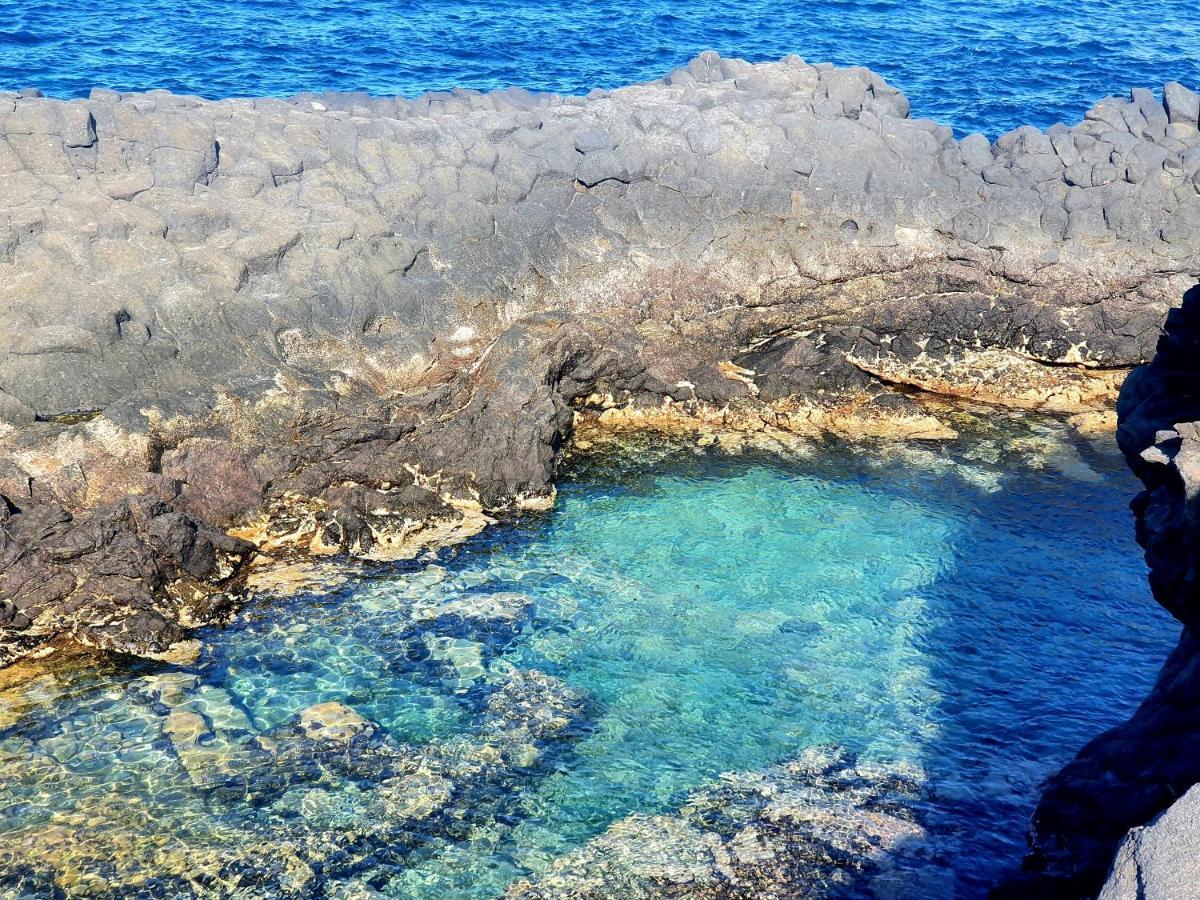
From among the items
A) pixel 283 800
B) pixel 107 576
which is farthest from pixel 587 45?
pixel 283 800

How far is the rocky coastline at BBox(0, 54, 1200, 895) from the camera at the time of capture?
1405 centimetres

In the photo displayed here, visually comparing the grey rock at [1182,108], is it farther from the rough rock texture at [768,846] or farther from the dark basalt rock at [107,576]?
the dark basalt rock at [107,576]

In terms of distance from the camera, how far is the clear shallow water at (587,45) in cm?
2830

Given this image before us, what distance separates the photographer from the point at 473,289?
16.7 metres

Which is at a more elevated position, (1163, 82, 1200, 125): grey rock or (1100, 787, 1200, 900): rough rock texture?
(1163, 82, 1200, 125): grey rock

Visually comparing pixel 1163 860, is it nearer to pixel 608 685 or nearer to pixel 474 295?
pixel 608 685

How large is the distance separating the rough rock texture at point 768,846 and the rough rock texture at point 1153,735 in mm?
Answer: 1221

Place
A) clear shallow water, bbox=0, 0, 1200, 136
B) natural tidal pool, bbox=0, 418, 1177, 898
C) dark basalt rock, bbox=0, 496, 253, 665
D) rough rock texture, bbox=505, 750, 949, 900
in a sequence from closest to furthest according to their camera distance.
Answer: rough rock texture, bbox=505, 750, 949, 900 → natural tidal pool, bbox=0, 418, 1177, 898 → dark basalt rock, bbox=0, 496, 253, 665 → clear shallow water, bbox=0, 0, 1200, 136

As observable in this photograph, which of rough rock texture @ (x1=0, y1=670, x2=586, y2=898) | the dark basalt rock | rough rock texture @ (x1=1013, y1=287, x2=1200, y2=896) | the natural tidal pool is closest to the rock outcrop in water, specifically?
the dark basalt rock

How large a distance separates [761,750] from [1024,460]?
290 inches

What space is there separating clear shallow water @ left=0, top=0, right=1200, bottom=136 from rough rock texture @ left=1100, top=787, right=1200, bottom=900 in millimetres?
23333

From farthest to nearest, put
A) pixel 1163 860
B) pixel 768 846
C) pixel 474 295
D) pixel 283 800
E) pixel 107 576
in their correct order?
pixel 474 295, pixel 107 576, pixel 283 800, pixel 768 846, pixel 1163 860

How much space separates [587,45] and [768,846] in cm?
2592

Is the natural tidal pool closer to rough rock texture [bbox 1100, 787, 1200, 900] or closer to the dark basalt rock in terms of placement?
the dark basalt rock
